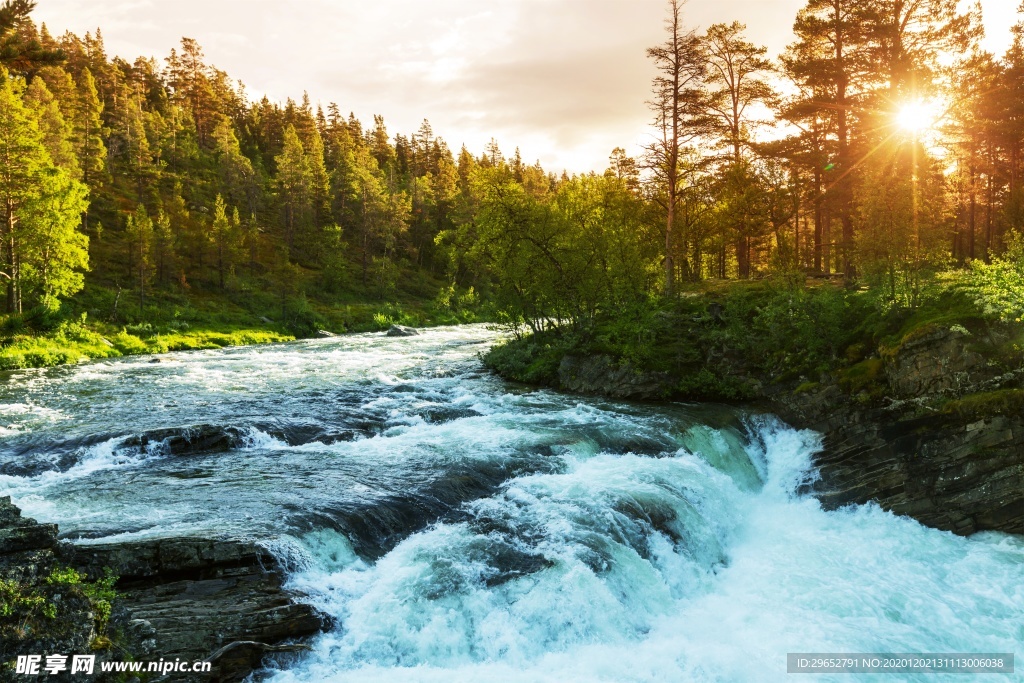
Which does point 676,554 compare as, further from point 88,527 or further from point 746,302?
point 746,302

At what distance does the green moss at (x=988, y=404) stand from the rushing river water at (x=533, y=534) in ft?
10.5

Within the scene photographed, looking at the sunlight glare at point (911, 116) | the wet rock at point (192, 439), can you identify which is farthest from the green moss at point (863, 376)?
the wet rock at point (192, 439)

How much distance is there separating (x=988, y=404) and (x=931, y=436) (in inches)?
60.8

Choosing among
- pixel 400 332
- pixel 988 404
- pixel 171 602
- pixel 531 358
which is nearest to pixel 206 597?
pixel 171 602

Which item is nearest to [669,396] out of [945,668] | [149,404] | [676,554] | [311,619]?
[676,554]

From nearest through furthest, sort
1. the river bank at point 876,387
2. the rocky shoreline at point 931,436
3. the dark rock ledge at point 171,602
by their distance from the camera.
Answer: the dark rock ledge at point 171,602, the rocky shoreline at point 931,436, the river bank at point 876,387

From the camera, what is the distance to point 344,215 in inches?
3994

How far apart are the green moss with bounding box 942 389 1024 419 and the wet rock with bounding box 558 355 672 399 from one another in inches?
406

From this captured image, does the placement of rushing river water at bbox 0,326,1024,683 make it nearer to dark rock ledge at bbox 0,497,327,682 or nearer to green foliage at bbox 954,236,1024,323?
dark rock ledge at bbox 0,497,327,682

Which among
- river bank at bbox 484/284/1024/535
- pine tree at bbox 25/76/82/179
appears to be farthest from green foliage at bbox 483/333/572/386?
pine tree at bbox 25/76/82/179

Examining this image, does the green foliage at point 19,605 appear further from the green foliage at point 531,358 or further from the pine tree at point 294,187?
the pine tree at point 294,187

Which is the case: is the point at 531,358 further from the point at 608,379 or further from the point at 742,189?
the point at 742,189

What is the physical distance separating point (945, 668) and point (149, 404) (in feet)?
81.2

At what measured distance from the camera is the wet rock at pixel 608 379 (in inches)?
980
